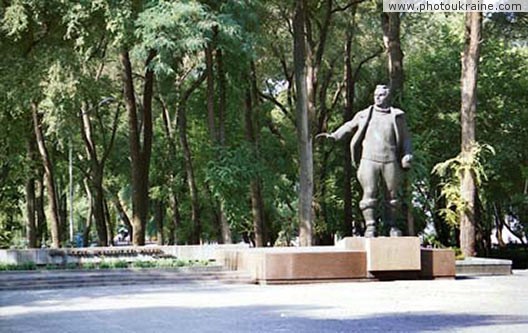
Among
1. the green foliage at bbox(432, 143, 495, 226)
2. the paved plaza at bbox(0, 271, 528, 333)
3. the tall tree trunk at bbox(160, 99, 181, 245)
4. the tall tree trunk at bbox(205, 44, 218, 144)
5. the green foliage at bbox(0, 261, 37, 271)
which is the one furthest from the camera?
the tall tree trunk at bbox(160, 99, 181, 245)

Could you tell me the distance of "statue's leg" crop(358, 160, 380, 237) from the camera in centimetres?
1842

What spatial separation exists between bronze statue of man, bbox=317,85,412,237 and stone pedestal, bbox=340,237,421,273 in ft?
1.08

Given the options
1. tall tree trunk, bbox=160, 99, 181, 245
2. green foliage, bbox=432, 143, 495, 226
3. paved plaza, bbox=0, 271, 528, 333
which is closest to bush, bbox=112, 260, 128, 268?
paved plaza, bbox=0, 271, 528, 333

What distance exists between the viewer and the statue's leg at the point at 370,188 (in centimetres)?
1842

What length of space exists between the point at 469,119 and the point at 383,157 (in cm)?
672

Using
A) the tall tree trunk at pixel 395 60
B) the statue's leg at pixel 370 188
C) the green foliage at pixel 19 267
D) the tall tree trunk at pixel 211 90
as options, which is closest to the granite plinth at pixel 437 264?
the statue's leg at pixel 370 188

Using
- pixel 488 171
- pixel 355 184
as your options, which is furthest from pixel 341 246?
pixel 355 184

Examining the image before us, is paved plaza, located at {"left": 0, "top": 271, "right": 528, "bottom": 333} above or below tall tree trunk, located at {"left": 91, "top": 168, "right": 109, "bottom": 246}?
below

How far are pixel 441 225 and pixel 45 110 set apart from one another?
23.4 meters

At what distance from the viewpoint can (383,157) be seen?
18422 mm

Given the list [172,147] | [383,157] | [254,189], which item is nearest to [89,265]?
[383,157]

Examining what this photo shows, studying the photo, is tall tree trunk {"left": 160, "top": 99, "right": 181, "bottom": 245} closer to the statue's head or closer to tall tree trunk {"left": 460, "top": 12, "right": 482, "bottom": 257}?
tall tree trunk {"left": 460, "top": 12, "right": 482, "bottom": 257}

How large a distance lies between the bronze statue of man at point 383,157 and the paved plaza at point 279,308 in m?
1.59

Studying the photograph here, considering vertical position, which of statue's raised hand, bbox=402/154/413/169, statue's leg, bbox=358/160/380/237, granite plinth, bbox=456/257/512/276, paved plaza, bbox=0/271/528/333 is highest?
statue's raised hand, bbox=402/154/413/169
